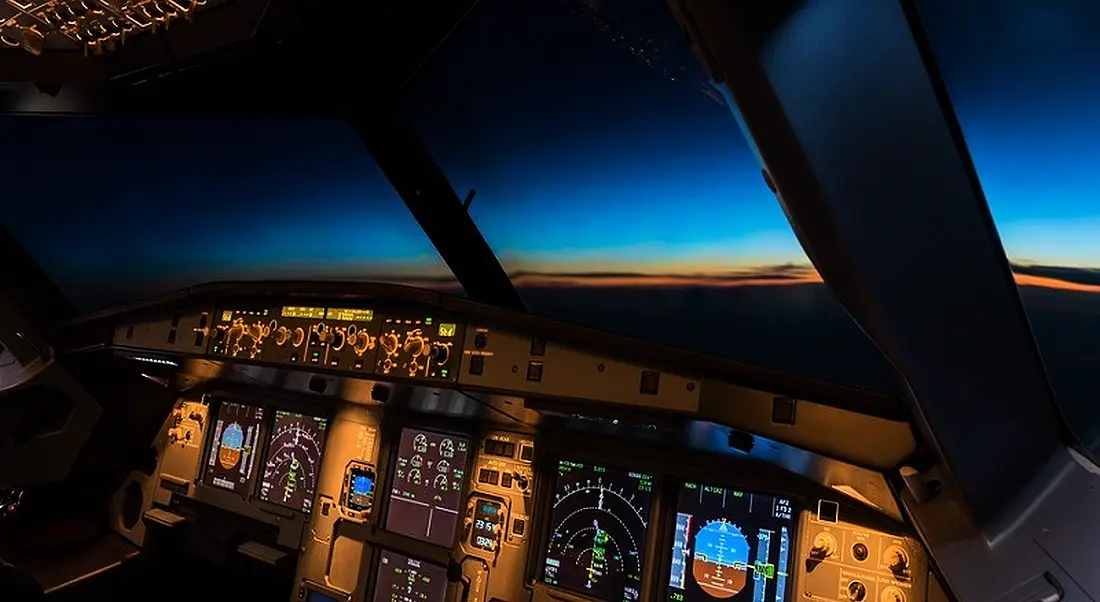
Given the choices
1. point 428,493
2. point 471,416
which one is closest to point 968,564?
point 471,416

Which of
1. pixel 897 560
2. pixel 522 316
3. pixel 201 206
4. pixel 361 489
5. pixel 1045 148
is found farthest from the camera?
pixel 201 206

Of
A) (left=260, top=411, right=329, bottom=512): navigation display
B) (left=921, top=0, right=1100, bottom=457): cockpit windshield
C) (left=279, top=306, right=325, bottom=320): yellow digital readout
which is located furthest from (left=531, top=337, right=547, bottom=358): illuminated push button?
(left=260, top=411, right=329, bottom=512): navigation display

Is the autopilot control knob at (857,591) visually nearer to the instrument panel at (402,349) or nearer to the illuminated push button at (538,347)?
the instrument panel at (402,349)

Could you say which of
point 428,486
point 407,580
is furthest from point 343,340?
point 407,580

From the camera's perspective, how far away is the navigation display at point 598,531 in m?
2.57

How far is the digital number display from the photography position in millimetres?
2854

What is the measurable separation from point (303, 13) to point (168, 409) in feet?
9.94

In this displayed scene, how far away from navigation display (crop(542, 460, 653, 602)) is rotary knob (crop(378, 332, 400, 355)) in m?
0.75

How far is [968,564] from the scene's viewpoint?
5.49 ft

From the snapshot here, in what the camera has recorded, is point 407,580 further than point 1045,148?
Yes

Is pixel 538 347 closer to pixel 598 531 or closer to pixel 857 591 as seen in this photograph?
pixel 598 531

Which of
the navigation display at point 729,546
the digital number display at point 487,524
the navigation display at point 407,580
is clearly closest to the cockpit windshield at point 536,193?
the navigation display at point 729,546

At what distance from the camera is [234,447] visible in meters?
3.73

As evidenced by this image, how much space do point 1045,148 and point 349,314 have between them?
218cm
